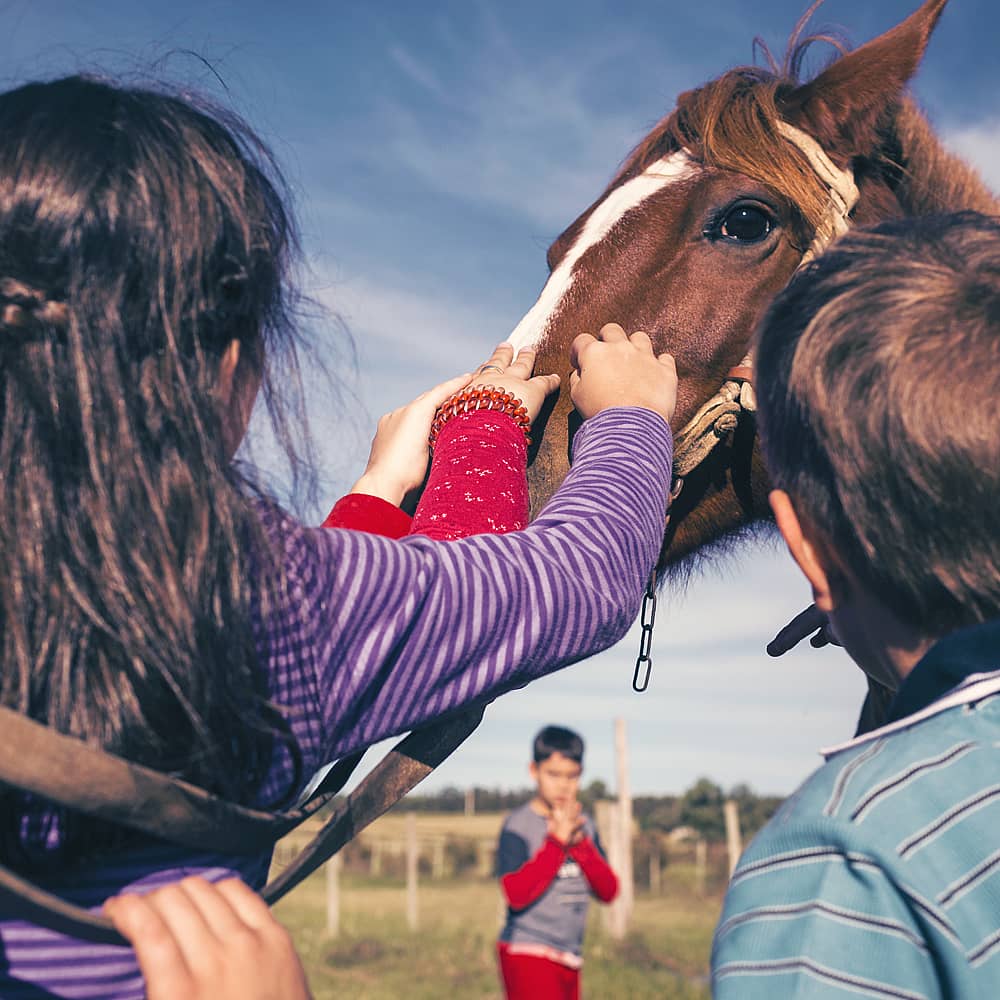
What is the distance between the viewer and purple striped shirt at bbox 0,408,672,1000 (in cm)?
86

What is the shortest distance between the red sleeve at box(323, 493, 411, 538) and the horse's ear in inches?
60.6

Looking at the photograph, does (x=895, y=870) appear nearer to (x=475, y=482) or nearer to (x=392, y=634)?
(x=392, y=634)

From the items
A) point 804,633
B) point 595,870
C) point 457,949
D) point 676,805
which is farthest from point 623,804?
point 676,805


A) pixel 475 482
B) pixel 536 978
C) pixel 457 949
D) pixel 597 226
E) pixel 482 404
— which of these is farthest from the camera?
pixel 457 949

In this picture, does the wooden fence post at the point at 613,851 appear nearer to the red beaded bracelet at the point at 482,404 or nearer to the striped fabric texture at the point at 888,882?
the red beaded bracelet at the point at 482,404

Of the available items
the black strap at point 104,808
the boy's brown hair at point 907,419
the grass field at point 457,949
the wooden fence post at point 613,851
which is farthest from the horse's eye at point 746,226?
the wooden fence post at point 613,851

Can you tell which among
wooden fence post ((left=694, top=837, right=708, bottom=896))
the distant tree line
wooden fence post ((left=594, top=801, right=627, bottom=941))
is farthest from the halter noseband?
the distant tree line

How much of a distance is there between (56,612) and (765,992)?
0.65 m

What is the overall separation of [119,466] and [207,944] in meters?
0.40

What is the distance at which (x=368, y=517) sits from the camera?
149cm

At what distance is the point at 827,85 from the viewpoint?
243 cm

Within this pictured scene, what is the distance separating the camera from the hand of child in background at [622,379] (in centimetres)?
149

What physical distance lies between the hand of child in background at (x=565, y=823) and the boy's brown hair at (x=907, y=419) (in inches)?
220

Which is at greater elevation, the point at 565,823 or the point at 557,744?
the point at 557,744
